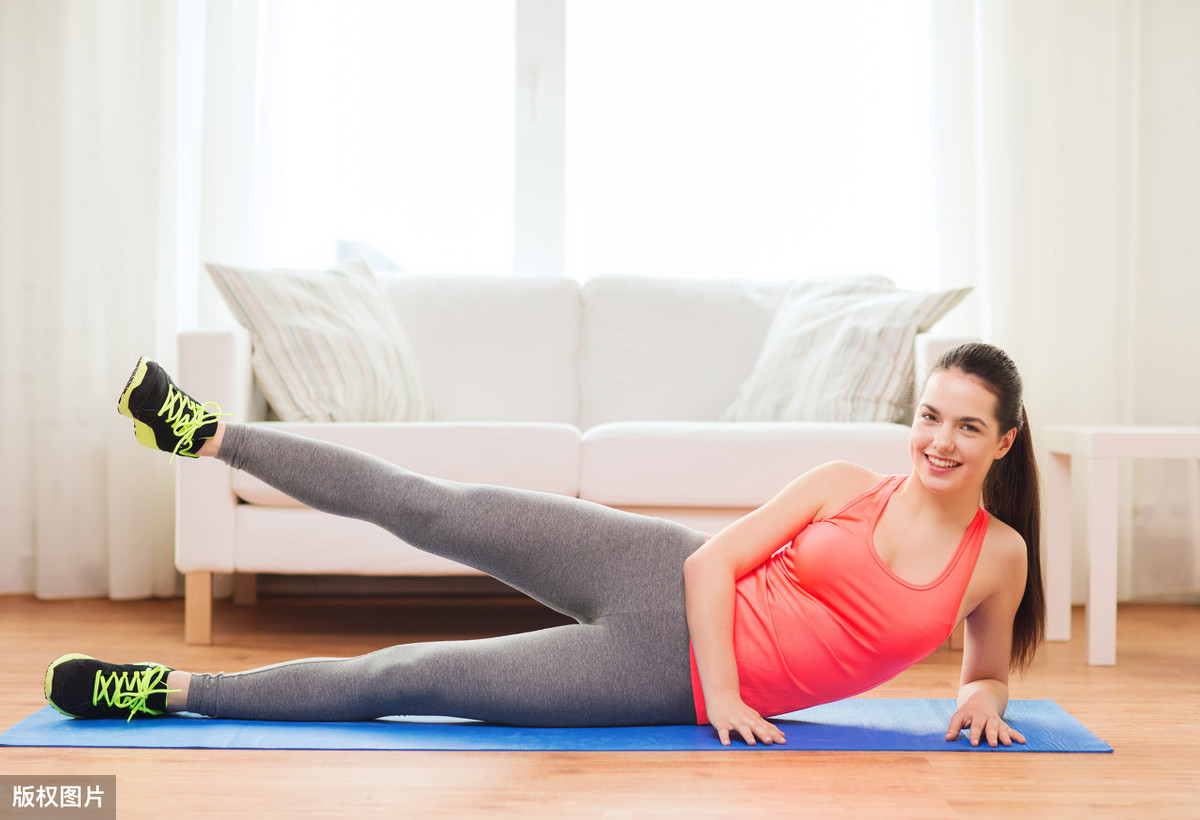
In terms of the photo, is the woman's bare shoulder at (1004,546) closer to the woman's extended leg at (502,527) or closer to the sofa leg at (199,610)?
the woman's extended leg at (502,527)

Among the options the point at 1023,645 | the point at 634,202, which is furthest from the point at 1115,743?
the point at 634,202

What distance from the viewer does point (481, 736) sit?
152 centimetres

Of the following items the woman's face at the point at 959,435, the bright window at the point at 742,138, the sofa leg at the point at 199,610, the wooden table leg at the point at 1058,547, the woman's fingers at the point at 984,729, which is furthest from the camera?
the bright window at the point at 742,138

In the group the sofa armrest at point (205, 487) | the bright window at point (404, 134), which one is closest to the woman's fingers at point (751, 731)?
the sofa armrest at point (205, 487)

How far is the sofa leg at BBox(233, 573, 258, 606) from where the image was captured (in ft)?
9.33

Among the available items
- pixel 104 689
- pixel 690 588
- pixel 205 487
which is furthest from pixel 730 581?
pixel 205 487

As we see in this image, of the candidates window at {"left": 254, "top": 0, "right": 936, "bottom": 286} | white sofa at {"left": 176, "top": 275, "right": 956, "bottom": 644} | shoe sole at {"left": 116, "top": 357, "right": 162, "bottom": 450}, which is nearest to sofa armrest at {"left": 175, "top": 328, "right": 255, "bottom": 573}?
white sofa at {"left": 176, "top": 275, "right": 956, "bottom": 644}

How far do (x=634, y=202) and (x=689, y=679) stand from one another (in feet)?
6.86

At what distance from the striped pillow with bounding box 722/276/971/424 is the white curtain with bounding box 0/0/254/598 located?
178 centimetres

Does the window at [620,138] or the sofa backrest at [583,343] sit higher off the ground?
the window at [620,138]

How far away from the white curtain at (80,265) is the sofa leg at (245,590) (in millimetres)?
233

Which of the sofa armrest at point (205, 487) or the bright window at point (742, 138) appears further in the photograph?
the bright window at point (742, 138)

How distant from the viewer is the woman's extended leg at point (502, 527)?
1488mm

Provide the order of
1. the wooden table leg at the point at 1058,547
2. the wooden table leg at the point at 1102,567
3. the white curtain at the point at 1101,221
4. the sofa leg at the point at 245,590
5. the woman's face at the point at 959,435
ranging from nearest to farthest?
the woman's face at the point at 959,435 < the wooden table leg at the point at 1102,567 < the wooden table leg at the point at 1058,547 < the sofa leg at the point at 245,590 < the white curtain at the point at 1101,221
